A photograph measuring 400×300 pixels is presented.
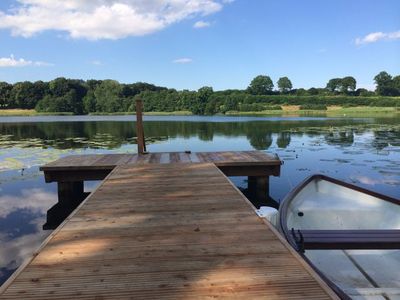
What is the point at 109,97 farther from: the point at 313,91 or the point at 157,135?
the point at 157,135

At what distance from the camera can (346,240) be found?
353cm

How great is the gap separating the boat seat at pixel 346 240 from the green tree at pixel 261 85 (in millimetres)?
119458

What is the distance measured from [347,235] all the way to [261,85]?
12358 centimetres

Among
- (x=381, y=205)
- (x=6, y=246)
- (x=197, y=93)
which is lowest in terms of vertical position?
(x=6, y=246)

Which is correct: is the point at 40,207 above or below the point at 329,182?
below

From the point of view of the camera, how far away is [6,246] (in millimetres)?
6172

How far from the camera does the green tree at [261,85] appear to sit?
399 feet

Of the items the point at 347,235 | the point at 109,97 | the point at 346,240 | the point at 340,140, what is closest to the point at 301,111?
the point at 109,97

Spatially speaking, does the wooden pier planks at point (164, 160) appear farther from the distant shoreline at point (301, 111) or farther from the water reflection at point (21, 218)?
the distant shoreline at point (301, 111)

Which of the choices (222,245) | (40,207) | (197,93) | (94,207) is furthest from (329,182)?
(197,93)

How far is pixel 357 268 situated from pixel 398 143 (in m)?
17.7

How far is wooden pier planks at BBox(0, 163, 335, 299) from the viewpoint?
8.57 ft

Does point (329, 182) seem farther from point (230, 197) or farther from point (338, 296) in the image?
point (338, 296)

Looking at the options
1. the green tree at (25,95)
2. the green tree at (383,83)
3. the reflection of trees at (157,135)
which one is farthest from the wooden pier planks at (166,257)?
the green tree at (383,83)
